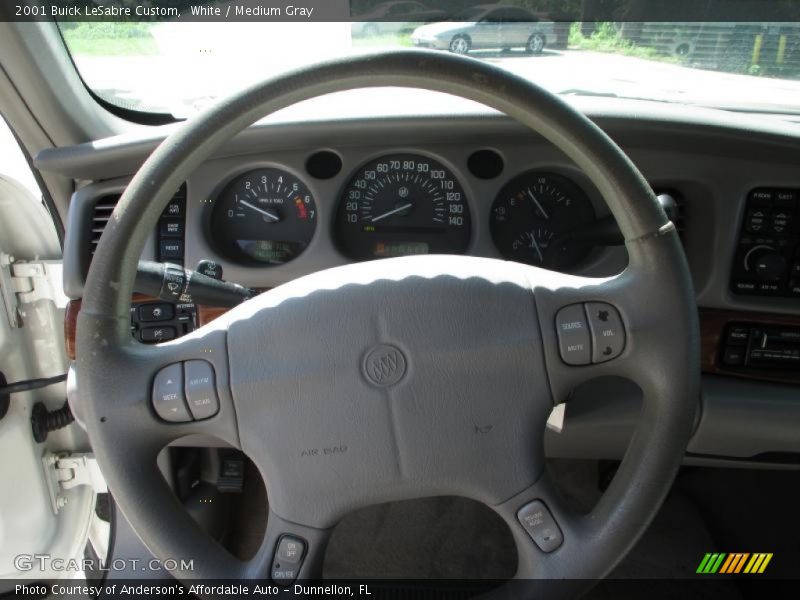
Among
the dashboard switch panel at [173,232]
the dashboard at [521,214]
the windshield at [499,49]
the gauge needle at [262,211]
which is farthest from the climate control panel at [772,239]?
the dashboard switch panel at [173,232]

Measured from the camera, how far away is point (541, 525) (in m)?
1.03

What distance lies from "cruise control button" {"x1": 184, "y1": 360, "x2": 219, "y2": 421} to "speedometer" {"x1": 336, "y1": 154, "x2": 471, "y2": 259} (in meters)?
0.78

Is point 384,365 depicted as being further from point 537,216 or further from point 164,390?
point 537,216

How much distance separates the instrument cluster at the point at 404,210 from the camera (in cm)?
171

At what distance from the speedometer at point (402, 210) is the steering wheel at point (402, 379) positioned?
2.22 ft

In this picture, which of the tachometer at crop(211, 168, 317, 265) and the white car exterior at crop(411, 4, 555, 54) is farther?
the tachometer at crop(211, 168, 317, 265)

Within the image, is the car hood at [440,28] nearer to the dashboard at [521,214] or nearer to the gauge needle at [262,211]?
the dashboard at [521,214]

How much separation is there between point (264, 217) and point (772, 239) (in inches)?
50.8

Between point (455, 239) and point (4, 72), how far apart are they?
3.84 ft

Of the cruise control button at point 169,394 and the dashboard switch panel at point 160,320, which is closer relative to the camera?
the cruise control button at point 169,394

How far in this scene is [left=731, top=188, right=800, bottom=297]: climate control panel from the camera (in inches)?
62.7

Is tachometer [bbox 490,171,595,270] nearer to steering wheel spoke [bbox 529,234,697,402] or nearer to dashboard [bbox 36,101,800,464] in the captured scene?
dashboard [bbox 36,101,800,464]

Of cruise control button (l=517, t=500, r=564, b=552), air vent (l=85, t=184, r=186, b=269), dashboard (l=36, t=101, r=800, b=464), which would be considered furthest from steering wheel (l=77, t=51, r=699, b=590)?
air vent (l=85, t=184, r=186, b=269)

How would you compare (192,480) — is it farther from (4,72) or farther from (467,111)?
(467,111)
